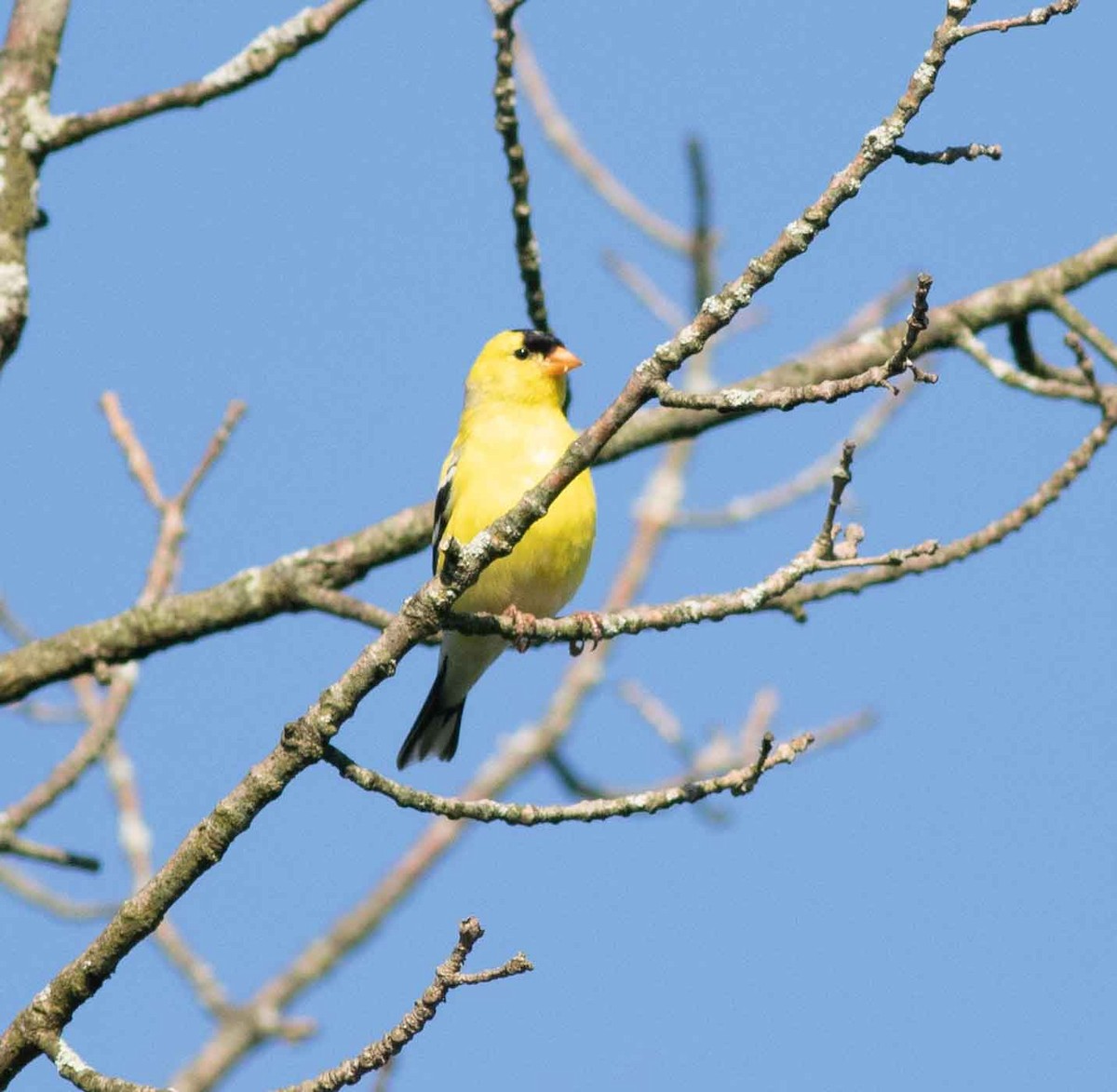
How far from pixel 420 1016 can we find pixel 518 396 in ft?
12.0

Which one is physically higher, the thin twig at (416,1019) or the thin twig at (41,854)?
the thin twig at (41,854)

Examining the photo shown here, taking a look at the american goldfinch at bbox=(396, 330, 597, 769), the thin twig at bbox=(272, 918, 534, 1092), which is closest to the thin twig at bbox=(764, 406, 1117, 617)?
the american goldfinch at bbox=(396, 330, 597, 769)

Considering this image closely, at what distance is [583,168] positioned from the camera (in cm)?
979

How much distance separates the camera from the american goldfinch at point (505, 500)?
5512 mm

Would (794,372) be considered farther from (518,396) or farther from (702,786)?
(702,786)

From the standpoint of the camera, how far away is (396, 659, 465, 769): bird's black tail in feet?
19.9

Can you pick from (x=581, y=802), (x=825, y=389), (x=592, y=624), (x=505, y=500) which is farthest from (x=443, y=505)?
(x=825, y=389)

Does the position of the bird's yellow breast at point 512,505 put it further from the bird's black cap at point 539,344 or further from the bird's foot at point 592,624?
the bird's foot at point 592,624

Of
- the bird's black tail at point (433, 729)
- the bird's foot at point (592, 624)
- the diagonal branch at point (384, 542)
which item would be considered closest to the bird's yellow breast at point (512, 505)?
the diagonal branch at point (384, 542)

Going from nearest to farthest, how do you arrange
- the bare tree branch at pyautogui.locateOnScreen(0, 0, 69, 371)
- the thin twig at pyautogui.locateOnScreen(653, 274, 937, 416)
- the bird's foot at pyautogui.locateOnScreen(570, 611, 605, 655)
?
1. the thin twig at pyautogui.locateOnScreen(653, 274, 937, 416)
2. the bird's foot at pyautogui.locateOnScreen(570, 611, 605, 655)
3. the bare tree branch at pyautogui.locateOnScreen(0, 0, 69, 371)

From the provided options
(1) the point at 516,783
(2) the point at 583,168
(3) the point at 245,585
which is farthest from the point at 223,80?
(1) the point at 516,783

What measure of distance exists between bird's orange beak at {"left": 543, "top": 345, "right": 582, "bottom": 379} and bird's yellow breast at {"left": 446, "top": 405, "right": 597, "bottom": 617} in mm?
327

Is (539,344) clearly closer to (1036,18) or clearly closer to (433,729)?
(433,729)

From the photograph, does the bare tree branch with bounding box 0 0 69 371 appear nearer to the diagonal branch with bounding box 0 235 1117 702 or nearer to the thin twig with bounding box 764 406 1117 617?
the diagonal branch with bounding box 0 235 1117 702
